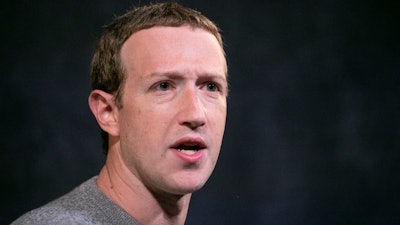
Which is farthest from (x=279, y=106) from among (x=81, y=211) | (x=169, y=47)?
(x=81, y=211)

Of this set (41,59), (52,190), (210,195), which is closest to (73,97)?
(41,59)

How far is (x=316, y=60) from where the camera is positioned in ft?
13.3

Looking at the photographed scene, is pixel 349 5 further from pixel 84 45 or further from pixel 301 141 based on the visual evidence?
pixel 84 45

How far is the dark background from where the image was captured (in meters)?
3.60

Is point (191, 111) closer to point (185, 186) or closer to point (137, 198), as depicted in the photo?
point (185, 186)

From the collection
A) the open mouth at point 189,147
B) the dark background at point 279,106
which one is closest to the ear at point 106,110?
the open mouth at point 189,147

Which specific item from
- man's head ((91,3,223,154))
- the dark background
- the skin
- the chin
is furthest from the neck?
the dark background

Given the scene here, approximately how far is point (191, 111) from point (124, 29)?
432 mm

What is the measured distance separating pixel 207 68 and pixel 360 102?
8.10 feet

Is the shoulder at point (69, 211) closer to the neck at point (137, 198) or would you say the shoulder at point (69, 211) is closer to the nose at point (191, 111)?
the neck at point (137, 198)

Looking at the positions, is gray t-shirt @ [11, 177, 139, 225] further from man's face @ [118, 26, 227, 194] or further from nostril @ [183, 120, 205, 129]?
nostril @ [183, 120, 205, 129]

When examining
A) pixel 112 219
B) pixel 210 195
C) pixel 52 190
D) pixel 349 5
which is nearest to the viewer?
pixel 112 219

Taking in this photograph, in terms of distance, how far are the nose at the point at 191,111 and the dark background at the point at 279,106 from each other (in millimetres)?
1925

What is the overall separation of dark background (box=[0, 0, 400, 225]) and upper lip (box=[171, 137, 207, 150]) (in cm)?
192
